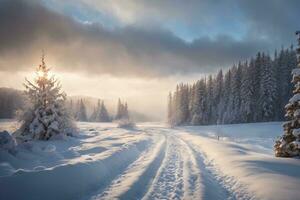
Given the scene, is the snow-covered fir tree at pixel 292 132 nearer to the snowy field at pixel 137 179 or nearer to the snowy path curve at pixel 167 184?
the snowy field at pixel 137 179

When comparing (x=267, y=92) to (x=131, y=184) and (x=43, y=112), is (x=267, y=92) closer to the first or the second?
(x=43, y=112)

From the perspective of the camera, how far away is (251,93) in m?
64.4

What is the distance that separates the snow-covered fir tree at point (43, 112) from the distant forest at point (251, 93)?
49529mm

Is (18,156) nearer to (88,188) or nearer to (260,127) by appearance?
(88,188)

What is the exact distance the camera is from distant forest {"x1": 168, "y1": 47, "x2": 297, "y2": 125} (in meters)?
62.2

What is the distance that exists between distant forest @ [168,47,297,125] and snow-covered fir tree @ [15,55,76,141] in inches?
1950

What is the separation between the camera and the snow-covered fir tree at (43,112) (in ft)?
82.3

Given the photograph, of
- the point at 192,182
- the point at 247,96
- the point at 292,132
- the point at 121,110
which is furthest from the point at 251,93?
the point at 121,110

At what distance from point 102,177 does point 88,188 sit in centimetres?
172

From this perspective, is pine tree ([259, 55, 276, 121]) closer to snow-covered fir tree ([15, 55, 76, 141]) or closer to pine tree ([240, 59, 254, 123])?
pine tree ([240, 59, 254, 123])

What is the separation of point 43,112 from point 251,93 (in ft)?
173

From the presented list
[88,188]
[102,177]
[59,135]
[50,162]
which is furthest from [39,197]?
[59,135]

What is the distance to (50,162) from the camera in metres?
13.9

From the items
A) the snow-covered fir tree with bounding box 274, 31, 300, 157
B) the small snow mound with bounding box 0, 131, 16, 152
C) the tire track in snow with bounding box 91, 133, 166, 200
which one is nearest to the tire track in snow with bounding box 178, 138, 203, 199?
the tire track in snow with bounding box 91, 133, 166, 200
